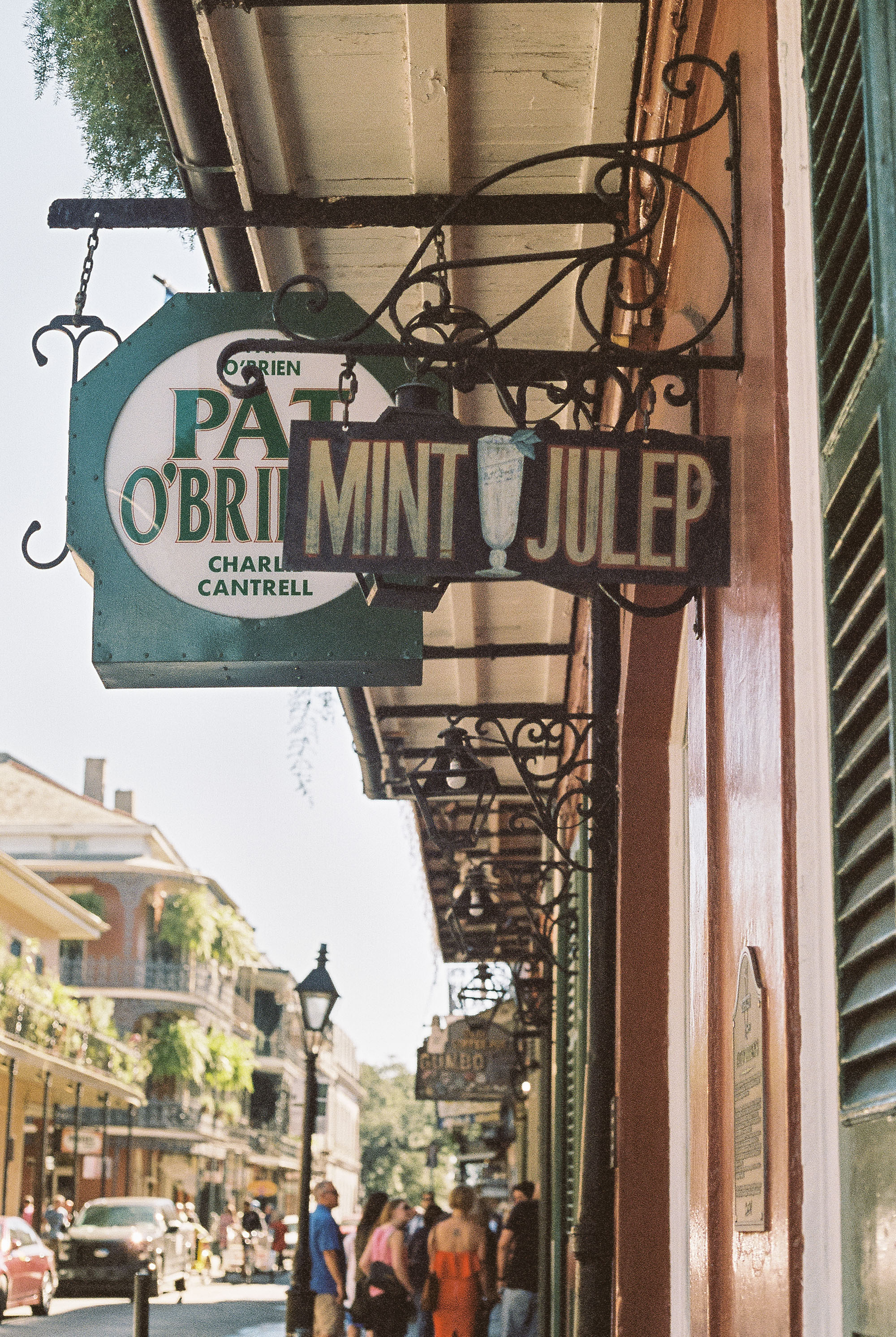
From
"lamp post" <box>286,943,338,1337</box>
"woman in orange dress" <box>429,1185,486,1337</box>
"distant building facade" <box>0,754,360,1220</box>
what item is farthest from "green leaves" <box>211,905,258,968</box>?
"woman in orange dress" <box>429,1185,486,1337</box>

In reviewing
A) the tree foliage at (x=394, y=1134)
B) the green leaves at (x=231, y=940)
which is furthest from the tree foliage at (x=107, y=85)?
the tree foliage at (x=394, y=1134)

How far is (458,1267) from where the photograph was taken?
1173 cm

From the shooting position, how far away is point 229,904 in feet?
204

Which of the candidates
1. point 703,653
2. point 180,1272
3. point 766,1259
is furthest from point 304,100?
point 180,1272

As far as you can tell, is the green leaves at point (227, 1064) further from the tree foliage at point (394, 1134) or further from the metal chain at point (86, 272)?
the metal chain at point (86, 272)

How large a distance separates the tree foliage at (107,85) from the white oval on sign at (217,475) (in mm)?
907

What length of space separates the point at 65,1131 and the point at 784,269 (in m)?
45.5

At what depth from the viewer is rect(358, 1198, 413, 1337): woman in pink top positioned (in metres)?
12.2

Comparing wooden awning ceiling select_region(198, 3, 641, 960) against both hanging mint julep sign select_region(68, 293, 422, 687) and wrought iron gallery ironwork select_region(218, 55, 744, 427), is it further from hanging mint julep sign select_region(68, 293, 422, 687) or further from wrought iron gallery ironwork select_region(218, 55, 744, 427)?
wrought iron gallery ironwork select_region(218, 55, 744, 427)

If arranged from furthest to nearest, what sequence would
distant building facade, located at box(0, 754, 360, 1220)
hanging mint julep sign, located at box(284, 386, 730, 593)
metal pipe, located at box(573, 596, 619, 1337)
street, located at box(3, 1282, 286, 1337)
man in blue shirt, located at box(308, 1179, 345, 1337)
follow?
distant building facade, located at box(0, 754, 360, 1220) < street, located at box(3, 1282, 286, 1337) < man in blue shirt, located at box(308, 1179, 345, 1337) < metal pipe, located at box(573, 596, 619, 1337) < hanging mint julep sign, located at box(284, 386, 730, 593)

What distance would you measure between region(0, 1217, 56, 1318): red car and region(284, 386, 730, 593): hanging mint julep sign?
19.2m

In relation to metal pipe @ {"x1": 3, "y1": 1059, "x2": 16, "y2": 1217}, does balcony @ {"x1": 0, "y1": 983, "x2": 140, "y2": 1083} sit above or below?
above

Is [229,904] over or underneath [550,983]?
over

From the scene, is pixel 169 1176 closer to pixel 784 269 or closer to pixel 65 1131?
pixel 65 1131
